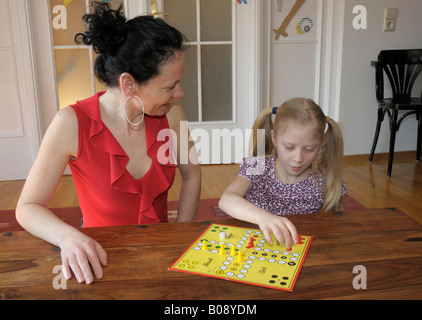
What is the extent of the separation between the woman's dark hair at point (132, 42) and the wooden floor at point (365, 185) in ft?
5.72

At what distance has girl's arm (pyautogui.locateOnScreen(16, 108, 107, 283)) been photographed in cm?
74

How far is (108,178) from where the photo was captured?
3.71 ft

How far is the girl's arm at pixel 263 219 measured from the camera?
0.83m

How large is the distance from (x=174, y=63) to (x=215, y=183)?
1972 mm

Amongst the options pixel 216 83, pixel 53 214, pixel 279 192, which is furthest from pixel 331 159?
pixel 216 83

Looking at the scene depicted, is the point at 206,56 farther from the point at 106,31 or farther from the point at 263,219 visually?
the point at 263,219

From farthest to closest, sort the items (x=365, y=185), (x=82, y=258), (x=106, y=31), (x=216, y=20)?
1. (x=216, y=20)
2. (x=365, y=185)
3. (x=106, y=31)
4. (x=82, y=258)

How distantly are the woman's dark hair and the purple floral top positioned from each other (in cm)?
46

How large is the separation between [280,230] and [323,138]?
641 mm

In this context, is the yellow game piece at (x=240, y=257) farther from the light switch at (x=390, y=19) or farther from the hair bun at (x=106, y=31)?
the light switch at (x=390, y=19)

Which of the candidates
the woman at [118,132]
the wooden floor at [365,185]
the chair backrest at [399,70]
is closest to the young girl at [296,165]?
the woman at [118,132]

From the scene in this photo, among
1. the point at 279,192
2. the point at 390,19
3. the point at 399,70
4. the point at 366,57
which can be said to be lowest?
the point at 279,192
